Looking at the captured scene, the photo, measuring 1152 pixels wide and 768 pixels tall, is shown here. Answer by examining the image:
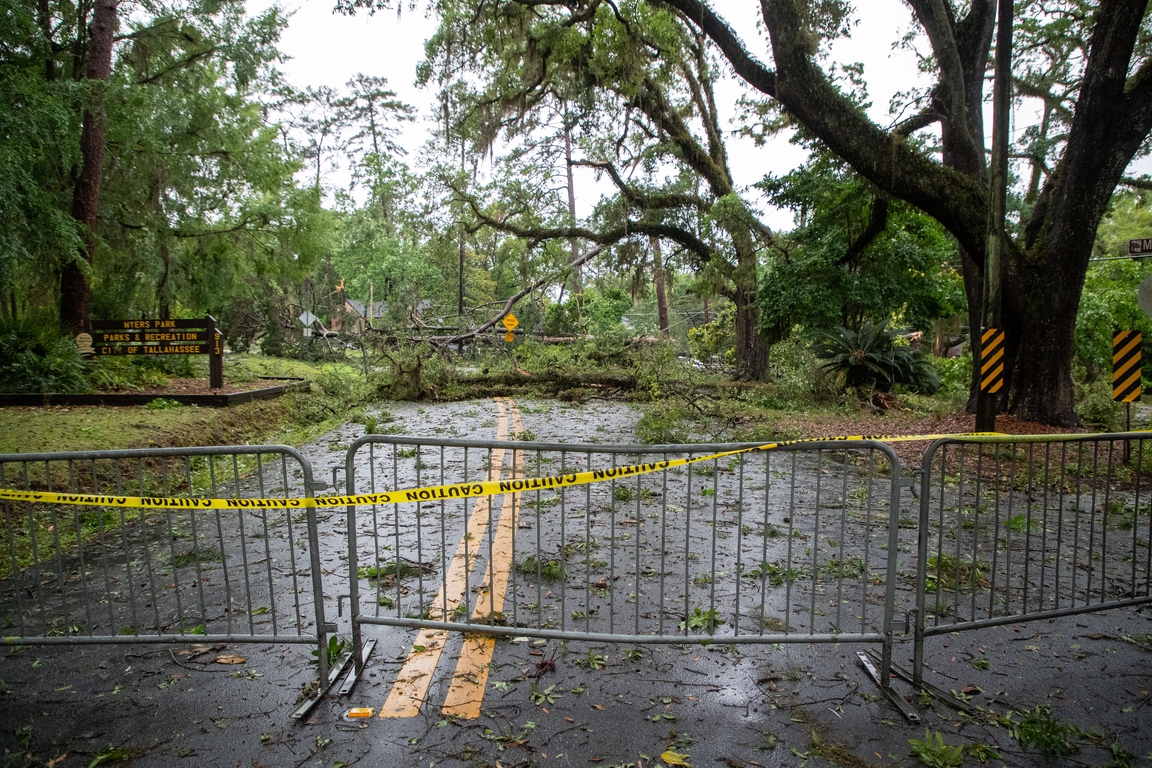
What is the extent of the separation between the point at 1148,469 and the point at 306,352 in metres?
28.7

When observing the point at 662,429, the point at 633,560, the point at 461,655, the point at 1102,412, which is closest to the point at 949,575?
the point at 633,560

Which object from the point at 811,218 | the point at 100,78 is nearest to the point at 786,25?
the point at 811,218

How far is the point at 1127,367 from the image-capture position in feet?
30.4

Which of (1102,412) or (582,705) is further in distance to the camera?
(1102,412)

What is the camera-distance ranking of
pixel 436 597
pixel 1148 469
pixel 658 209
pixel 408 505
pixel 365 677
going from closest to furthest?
pixel 365 677 < pixel 436 597 < pixel 408 505 < pixel 1148 469 < pixel 658 209

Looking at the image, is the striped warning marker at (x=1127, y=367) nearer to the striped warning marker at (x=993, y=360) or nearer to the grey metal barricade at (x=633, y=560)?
the striped warning marker at (x=993, y=360)

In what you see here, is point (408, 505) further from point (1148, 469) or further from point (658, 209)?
point (658, 209)

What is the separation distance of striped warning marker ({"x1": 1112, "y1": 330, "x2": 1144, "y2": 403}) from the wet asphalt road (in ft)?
21.9

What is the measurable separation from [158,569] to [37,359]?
9.68 meters

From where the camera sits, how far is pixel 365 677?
3.49m

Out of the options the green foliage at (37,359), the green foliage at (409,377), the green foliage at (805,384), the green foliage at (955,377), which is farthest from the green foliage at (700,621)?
the green foliage at (955,377)

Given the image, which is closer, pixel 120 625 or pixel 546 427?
pixel 120 625

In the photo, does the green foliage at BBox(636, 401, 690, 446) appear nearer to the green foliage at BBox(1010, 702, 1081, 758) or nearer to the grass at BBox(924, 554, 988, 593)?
the grass at BBox(924, 554, 988, 593)

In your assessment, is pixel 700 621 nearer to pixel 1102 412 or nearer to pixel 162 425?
pixel 162 425
